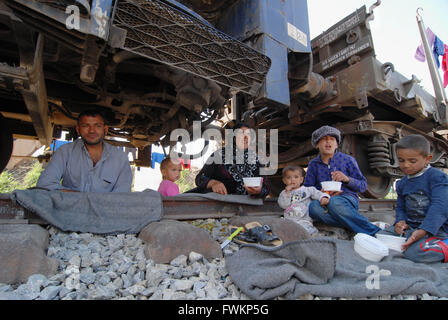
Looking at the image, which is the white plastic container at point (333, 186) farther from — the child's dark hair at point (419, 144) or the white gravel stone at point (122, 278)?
the white gravel stone at point (122, 278)

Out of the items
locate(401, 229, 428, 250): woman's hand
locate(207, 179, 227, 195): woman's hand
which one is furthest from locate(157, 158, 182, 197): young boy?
locate(401, 229, 428, 250): woman's hand

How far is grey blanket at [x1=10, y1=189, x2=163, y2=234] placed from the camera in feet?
5.32

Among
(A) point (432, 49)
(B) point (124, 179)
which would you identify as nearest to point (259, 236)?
(B) point (124, 179)

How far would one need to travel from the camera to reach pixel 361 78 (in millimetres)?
4074

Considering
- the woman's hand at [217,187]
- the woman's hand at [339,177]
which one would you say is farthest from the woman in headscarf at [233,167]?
the woman's hand at [339,177]

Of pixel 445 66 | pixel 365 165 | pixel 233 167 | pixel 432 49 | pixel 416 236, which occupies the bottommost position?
pixel 416 236

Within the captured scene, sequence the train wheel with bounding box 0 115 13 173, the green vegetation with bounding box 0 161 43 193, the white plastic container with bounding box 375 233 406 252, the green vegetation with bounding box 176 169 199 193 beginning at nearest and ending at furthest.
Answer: the white plastic container with bounding box 375 233 406 252
the train wheel with bounding box 0 115 13 173
the green vegetation with bounding box 0 161 43 193
the green vegetation with bounding box 176 169 199 193

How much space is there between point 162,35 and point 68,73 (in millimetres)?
1378

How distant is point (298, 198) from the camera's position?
7.84 ft

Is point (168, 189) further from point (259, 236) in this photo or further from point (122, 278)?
point (122, 278)

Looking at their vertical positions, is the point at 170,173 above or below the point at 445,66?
below

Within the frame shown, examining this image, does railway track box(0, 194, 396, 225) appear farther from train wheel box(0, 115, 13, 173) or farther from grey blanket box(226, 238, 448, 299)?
train wheel box(0, 115, 13, 173)

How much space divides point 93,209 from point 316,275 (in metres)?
1.50

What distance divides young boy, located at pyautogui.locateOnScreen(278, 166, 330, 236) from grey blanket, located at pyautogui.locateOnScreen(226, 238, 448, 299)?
0.85m
